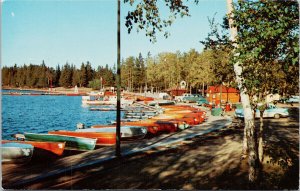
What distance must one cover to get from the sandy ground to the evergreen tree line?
403 ft

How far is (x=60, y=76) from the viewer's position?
154375mm

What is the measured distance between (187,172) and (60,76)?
15074cm

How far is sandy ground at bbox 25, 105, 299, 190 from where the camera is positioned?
10.4 meters

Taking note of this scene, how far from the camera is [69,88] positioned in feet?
528

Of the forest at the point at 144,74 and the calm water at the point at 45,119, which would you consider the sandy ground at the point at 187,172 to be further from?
the calm water at the point at 45,119

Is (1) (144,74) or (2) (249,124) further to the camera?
(1) (144,74)

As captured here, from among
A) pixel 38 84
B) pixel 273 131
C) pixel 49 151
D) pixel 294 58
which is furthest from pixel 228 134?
pixel 38 84

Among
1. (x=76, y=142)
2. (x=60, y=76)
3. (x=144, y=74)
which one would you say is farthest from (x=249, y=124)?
(x=60, y=76)

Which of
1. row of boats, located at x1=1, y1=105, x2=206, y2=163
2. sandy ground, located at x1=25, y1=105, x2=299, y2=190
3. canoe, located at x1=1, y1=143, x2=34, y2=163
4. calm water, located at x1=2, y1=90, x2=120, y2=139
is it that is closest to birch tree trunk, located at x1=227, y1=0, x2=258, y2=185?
sandy ground, located at x1=25, y1=105, x2=299, y2=190

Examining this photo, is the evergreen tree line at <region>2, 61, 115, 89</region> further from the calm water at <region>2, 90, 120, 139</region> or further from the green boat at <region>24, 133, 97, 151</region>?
the green boat at <region>24, 133, 97, 151</region>

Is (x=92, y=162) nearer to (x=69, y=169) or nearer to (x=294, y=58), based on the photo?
(x=69, y=169)

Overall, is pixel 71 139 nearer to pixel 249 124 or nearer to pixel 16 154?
pixel 16 154

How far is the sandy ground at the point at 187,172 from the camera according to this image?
34.2ft

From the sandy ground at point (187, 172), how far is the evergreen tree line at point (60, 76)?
403 feet
